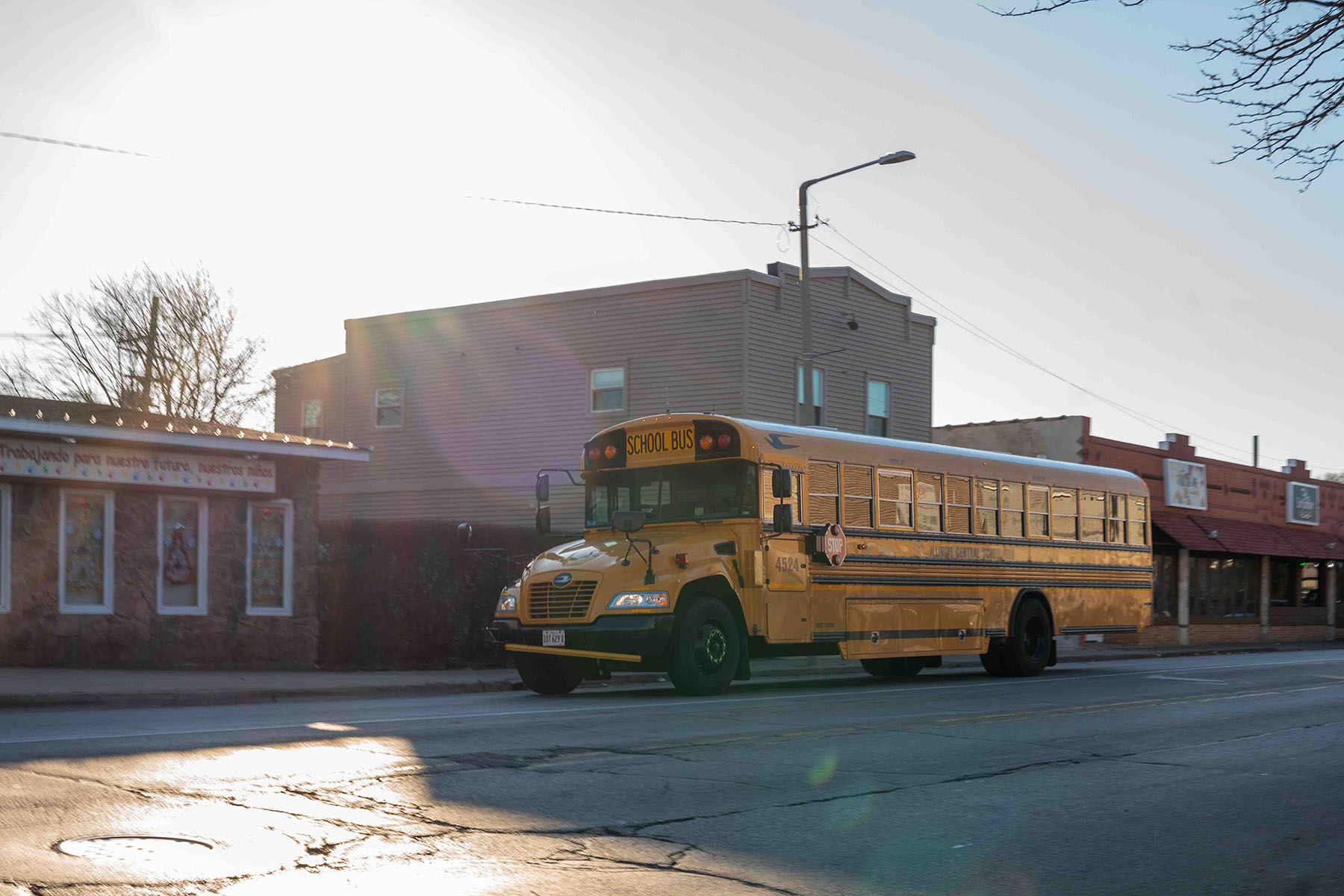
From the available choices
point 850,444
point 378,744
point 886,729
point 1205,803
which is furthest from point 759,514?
point 1205,803

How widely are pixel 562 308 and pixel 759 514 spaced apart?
61.3ft

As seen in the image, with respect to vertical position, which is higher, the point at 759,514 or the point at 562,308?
the point at 562,308

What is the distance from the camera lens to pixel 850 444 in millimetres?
17578

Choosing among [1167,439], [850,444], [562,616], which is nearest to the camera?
[562,616]

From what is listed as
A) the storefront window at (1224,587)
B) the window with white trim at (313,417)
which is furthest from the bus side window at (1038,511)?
the storefront window at (1224,587)

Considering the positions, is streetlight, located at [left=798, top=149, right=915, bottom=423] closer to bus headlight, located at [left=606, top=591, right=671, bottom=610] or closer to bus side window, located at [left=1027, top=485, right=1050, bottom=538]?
bus side window, located at [left=1027, top=485, right=1050, bottom=538]

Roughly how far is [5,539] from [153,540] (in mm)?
1932

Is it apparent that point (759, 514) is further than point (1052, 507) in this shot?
No

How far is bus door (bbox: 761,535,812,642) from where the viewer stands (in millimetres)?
15906

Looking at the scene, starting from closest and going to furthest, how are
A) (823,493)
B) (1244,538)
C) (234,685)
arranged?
(234,685) → (823,493) → (1244,538)

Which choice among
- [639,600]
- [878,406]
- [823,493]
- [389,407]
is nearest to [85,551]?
[639,600]

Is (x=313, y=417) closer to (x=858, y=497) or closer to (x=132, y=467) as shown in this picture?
(x=132, y=467)

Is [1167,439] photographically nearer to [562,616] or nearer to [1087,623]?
[1087,623]

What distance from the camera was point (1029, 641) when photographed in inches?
817
